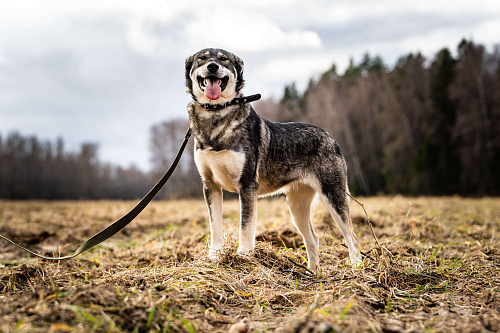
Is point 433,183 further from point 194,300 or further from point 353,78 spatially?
point 194,300

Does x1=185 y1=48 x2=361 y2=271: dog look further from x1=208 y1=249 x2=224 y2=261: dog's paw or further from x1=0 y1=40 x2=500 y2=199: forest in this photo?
x1=0 y1=40 x2=500 y2=199: forest

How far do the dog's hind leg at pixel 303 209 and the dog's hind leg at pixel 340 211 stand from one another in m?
0.29

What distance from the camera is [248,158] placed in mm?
4168

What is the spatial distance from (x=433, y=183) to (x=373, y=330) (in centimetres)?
3048

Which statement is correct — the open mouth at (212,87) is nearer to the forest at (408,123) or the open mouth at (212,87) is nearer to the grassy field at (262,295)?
the grassy field at (262,295)

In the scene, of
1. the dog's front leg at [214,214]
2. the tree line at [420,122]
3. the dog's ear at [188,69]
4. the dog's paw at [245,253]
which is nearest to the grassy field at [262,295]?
the dog's paw at [245,253]

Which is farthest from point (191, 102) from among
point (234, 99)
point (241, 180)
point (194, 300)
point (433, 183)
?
point (433, 183)

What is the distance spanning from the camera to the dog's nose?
3.96 meters

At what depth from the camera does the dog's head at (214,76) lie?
4020 millimetres

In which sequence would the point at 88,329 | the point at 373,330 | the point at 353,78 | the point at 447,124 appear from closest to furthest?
the point at 88,329 < the point at 373,330 < the point at 447,124 < the point at 353,78

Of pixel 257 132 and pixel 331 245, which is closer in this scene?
pixel 257 132

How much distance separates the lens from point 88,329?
82.4 inches

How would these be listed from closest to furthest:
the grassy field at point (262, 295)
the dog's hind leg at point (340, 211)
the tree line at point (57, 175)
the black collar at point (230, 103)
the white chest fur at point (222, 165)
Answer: the grassy field at point (262, 295) → the white chest fur at point (222, 165) → the black collar at point (230, 103) → the dog's hind leg at point (340, 211) → the tree line at point (57, 175)

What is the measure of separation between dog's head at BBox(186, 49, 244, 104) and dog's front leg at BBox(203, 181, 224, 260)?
0.99 meters
